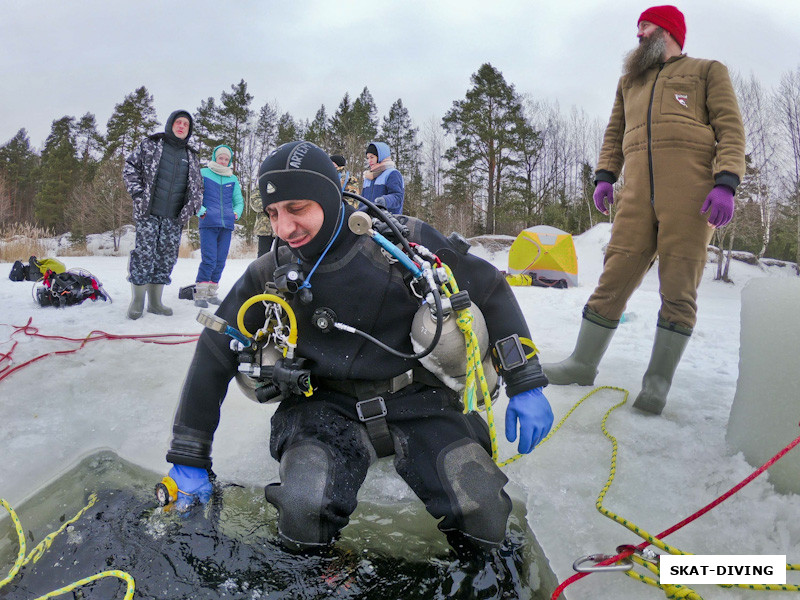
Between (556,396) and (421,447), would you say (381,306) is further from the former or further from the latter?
(556,396)

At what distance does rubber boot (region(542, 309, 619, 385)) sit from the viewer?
2.48 m

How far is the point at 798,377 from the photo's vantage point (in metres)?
1.49

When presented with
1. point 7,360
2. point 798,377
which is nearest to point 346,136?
point 7,360

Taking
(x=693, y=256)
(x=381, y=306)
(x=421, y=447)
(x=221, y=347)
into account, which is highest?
(x=693, y=256)

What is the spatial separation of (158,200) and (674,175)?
13.5ft

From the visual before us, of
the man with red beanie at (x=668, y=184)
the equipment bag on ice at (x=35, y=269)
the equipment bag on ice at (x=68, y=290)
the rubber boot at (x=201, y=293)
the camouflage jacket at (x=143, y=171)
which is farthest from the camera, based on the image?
the equipment bag on ice at (x=35, y=269)

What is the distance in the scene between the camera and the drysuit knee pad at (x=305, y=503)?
4.67 feet

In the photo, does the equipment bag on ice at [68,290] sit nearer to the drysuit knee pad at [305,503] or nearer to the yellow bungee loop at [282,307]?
the yellow bungee loop at [282,307]

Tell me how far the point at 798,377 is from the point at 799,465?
0.27m

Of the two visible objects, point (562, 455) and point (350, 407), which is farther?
point (562, 455)

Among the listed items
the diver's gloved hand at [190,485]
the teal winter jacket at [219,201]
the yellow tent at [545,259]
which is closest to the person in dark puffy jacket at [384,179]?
the teal winter jacket at [219,201]

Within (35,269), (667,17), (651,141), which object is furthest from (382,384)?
(35,269)

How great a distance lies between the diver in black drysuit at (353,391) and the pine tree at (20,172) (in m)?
47.6

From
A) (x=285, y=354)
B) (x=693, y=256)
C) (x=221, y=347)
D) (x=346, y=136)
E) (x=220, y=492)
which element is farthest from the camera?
(x=346, y=136)
